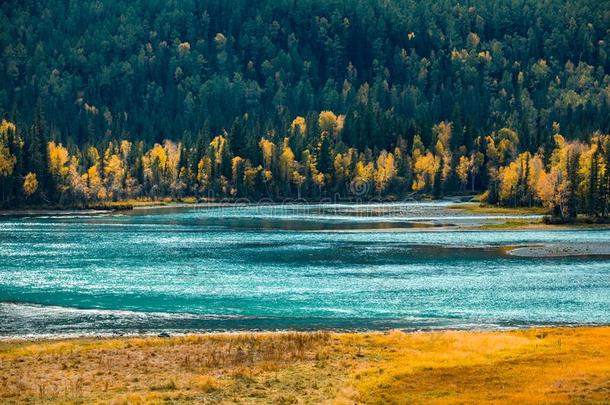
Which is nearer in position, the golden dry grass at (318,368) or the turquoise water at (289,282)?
the golden dry grass at (318,368)

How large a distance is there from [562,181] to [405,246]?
5809 cm

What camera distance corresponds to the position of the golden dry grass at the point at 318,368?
46125 millimetres

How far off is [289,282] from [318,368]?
4982 centimetres

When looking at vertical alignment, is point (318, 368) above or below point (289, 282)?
above

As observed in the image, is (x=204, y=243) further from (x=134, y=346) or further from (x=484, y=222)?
(x=134, y=346)

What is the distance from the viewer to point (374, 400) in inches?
1772

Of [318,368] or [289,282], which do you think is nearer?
[318,368]

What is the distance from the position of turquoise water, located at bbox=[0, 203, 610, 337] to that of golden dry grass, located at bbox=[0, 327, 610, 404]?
1074 centimetres

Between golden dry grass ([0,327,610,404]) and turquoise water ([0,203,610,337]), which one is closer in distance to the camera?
golden dry grass ([0,327,610,404])

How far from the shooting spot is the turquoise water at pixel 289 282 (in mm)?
78562

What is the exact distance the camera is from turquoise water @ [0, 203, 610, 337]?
78.6 metres

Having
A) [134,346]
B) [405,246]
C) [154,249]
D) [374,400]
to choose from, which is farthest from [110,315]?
[405,246]

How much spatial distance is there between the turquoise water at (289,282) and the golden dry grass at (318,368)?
1074 centimetres

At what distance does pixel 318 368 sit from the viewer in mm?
53875
